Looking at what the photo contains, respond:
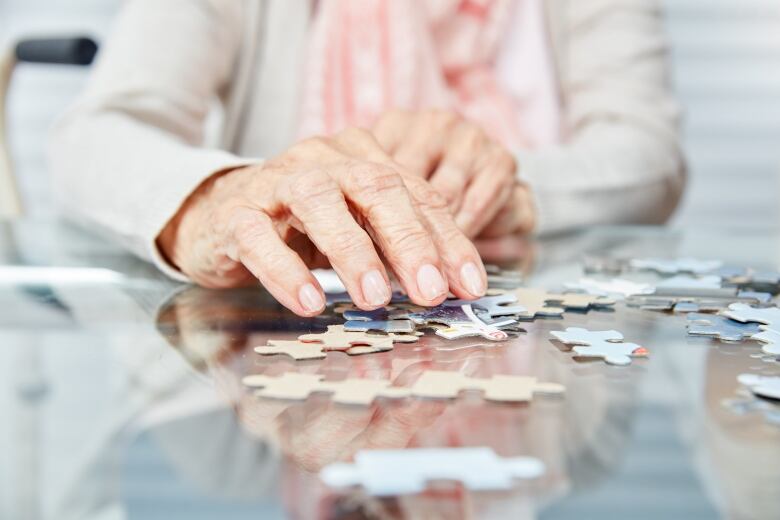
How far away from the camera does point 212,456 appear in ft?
1.51

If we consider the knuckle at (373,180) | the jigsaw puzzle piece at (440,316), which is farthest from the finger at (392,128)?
the jigsaw puzzle piece at (440,316)

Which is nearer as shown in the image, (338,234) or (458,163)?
(338,234)

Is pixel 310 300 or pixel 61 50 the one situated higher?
pixel 61 50

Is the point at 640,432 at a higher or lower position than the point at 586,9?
lower

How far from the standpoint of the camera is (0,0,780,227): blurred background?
11.9 feet

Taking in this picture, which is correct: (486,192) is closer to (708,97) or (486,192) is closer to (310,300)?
(310,300)

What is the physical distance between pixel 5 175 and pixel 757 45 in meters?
3.14

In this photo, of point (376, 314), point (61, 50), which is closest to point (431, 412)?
point (376, 314)

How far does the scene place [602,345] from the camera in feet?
2.23

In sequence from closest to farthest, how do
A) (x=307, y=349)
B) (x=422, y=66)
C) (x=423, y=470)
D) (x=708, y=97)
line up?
1. (x=423, y=470)
2. (x=307, y=349)
3. (x=422, y=66)
4. (x=708, y=97)

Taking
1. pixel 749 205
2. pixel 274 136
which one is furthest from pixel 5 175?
pixel 749 205

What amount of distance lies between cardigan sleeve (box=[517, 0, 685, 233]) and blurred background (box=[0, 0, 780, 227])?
6.56ft

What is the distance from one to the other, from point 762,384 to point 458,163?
2.16 feet

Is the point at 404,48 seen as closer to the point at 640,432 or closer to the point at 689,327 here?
the point at 689,327
